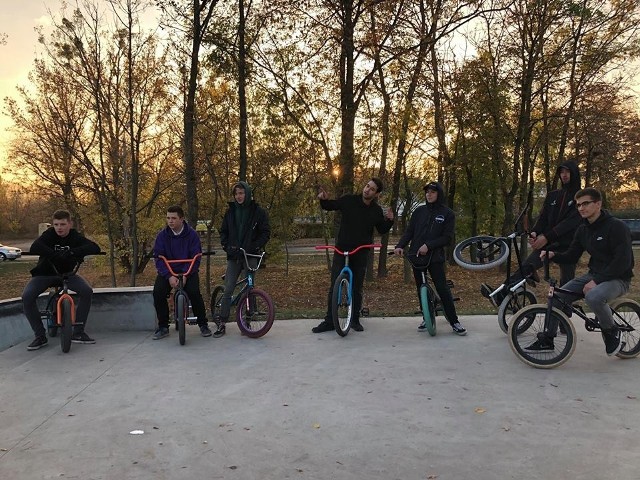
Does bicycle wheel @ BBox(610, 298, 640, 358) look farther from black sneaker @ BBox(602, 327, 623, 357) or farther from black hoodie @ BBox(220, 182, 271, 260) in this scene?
black hoodie @ BBox(220, 182, 271, 260)

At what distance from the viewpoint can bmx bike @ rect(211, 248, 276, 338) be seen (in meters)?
5.66

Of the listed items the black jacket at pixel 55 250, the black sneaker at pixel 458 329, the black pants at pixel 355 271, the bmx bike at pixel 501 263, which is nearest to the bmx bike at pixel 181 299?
the black jacket at pixel 55 250

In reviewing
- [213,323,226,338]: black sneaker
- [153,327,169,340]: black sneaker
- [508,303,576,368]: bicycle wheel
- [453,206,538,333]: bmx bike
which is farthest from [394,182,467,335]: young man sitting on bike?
[153,327,169,340]: black sneaker

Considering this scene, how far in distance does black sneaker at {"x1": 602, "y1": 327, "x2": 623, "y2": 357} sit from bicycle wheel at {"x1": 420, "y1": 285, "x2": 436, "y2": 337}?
1670 millimetres

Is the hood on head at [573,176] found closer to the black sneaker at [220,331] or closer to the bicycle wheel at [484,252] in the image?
the bicycle wheel at [484,252]

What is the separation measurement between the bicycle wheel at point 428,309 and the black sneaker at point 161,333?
9.48 feet

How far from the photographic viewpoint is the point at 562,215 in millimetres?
5449

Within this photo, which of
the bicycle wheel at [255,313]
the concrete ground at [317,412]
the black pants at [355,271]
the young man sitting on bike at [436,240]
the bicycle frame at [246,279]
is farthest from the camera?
→ the black pants at [355,271]

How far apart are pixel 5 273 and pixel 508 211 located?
82.2 feet

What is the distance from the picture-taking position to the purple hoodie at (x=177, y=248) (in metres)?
5.61

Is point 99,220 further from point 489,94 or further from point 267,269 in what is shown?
point 489,94

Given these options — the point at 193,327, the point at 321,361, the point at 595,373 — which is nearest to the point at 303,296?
the point at 193,327

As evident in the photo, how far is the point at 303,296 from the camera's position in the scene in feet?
43.4

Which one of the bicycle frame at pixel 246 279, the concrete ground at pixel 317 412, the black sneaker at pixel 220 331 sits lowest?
the concrete ground at pixel 317 412
